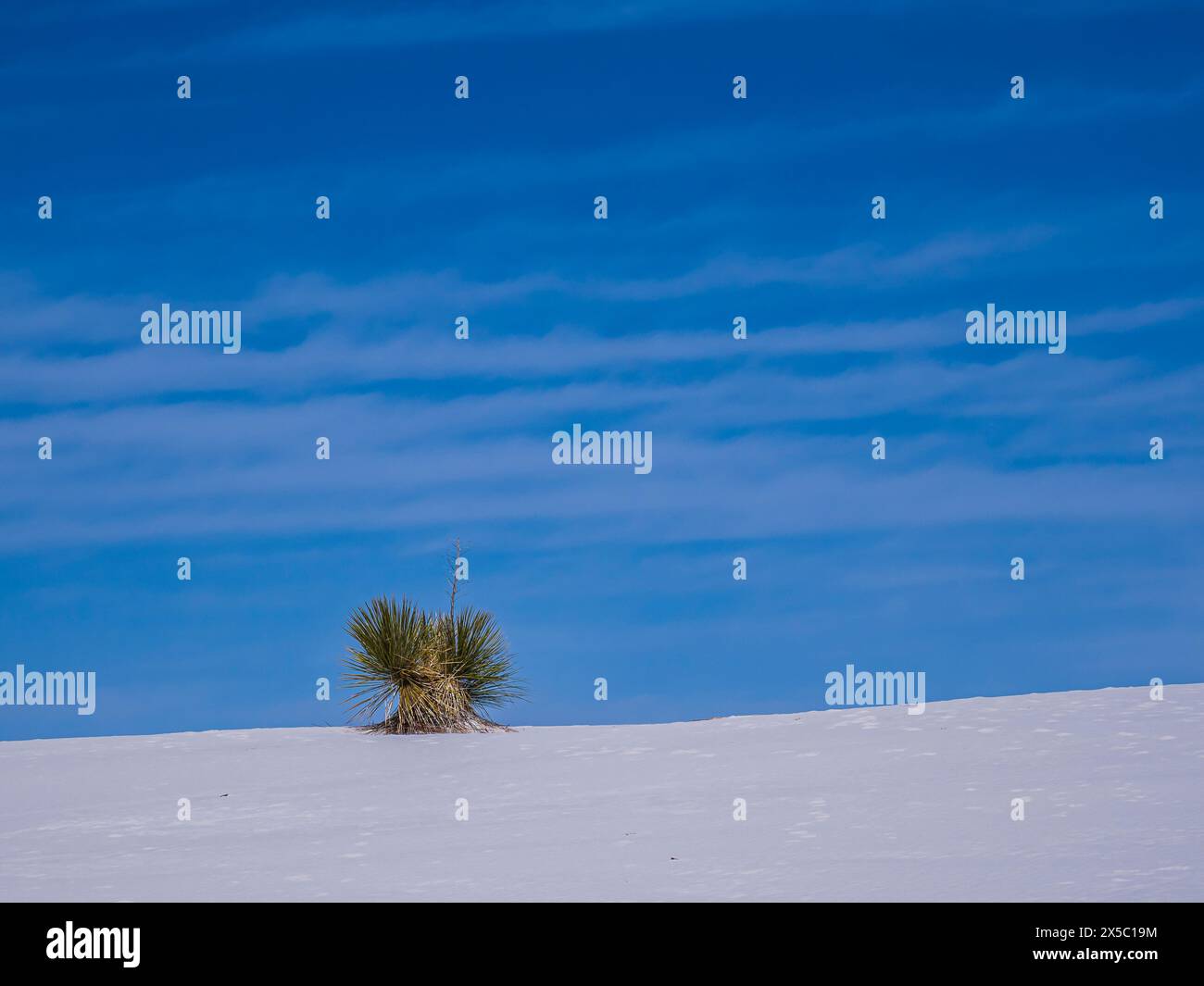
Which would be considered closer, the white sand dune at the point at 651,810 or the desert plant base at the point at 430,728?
the white sand dune at the point at 651,810

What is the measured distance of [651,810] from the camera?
1150 centimetres

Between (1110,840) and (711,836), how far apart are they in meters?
2.79

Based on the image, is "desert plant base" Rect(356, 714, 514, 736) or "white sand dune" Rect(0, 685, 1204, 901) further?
"desert plant base" Rect(356, 714, 514, 736)

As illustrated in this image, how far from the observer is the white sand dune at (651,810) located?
865 cm

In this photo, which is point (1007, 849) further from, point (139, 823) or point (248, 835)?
point (139, 823)

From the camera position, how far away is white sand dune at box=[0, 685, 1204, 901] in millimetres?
8648

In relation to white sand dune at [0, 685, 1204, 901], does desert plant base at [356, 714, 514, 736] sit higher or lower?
Result: higher

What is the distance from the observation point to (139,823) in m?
11.8

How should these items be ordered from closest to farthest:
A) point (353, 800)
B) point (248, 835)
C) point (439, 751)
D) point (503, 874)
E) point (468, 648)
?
point (503, 874)
point (248, 835)
point (353, 800)
point (439, 751)
point (468, 648)

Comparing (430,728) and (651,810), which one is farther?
(430,728)

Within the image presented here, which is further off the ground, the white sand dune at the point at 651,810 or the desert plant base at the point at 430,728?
the desert plant base at the point at 430,728

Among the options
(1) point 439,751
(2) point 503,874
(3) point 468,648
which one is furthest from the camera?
(3) point 468,648
